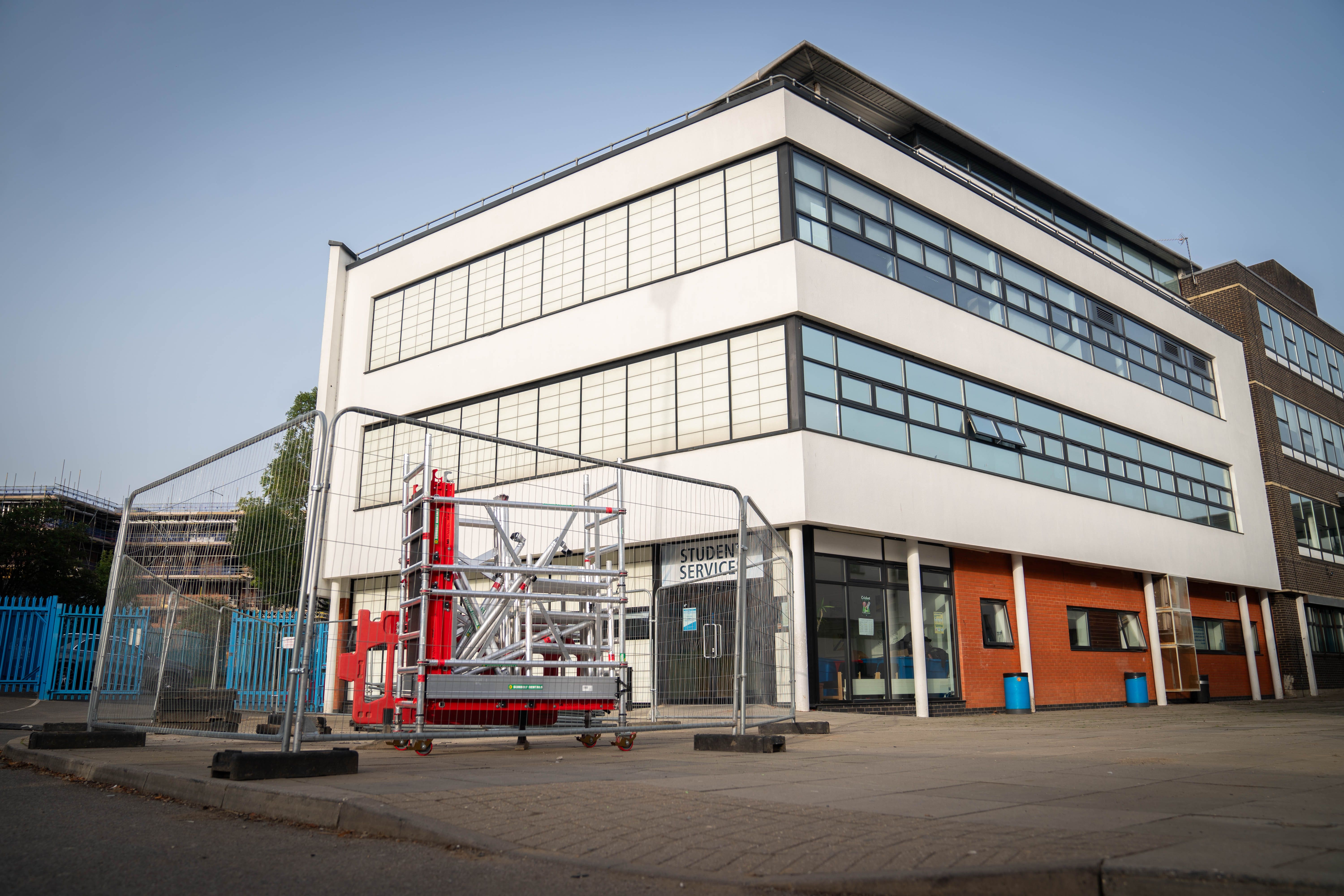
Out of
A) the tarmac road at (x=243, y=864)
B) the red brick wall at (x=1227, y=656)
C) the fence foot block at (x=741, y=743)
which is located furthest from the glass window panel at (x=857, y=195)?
the tarmac road at (x=243, y=864)

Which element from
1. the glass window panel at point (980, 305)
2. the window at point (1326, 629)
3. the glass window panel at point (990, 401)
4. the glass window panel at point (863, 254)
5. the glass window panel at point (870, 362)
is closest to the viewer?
the glass window panel at point (870, 362)

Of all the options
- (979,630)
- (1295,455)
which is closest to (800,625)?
(979,630)

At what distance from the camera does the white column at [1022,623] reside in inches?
805

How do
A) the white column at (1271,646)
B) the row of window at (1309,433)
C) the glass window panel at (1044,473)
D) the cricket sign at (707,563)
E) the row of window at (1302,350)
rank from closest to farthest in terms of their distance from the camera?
1. the cricket sign at (707,563)
2. the glass window panel at (1044,473)
3. the white column at (1271,646)
4. the row of window at (1309,433)
5. the row of window at (1302,350)

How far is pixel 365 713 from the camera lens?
8586mm

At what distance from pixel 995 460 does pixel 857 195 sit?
21.9 ft

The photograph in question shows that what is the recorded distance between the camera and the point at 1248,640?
2939cm

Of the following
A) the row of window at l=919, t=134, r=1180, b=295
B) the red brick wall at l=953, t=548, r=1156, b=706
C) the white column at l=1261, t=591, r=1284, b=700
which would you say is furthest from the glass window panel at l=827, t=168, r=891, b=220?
the white column at l=1261, t=591, r=1284, b=700

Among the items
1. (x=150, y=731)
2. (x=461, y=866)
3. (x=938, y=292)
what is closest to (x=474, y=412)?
(x=938, y=292)

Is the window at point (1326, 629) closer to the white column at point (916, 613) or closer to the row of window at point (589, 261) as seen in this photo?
the white column at point (916, 613)

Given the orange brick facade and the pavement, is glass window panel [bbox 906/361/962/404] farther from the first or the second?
the pavement

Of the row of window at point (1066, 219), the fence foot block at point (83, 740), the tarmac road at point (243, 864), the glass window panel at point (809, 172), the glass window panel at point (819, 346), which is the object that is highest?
the row of window at point (1066, 219)

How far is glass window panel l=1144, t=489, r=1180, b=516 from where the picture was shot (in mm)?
25578

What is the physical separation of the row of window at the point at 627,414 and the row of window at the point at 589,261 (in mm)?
1907
